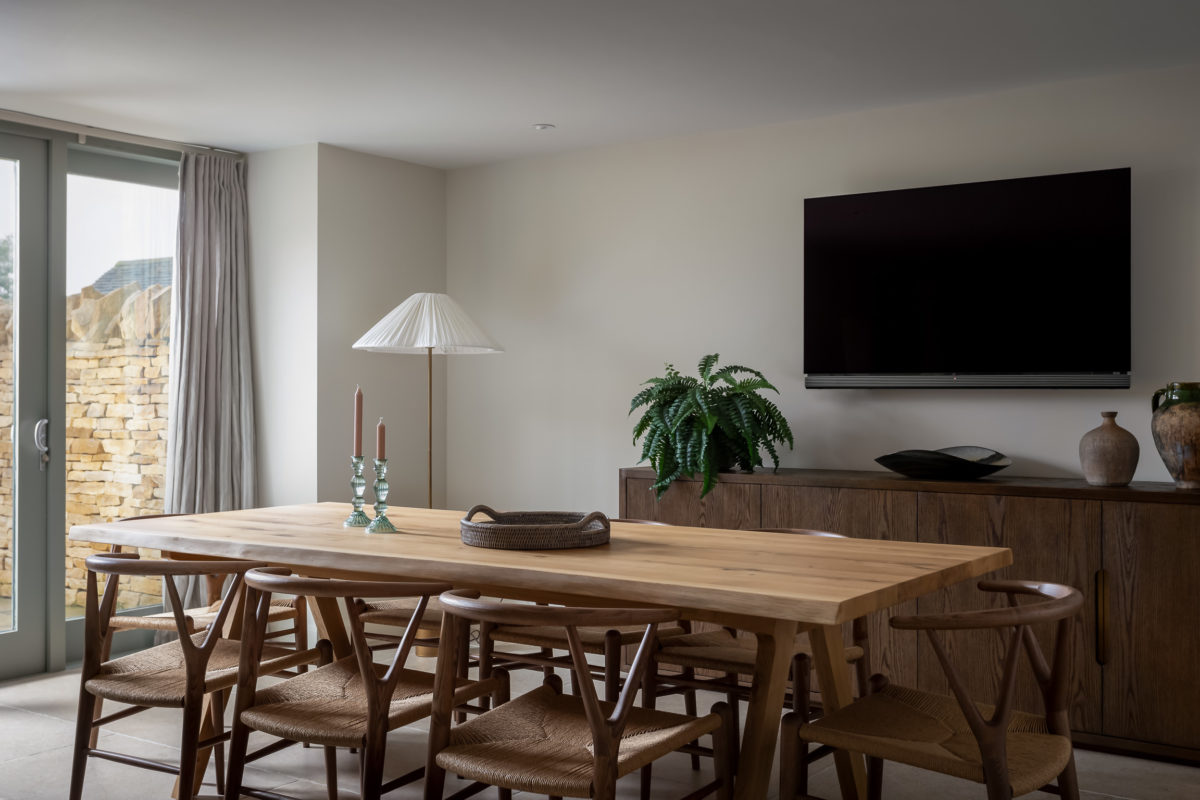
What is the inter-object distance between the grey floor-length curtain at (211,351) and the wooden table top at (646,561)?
1.68 m

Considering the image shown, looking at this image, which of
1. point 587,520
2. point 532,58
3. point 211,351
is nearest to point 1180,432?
point 587,520

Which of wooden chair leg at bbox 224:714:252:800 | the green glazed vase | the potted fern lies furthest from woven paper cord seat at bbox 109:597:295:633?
the green glazed vase

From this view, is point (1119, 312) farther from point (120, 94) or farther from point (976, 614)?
point (120, 94)

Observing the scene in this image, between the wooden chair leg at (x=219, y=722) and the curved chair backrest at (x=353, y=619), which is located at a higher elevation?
the curved chair backrest at (x=353, y=619)

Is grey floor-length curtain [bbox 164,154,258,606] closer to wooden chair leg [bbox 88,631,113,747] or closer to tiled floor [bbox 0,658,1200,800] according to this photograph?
tiled floor [bbox 0,658,1200,800]

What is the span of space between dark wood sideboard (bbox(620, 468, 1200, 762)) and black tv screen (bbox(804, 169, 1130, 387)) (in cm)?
50

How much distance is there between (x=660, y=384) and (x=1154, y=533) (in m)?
1.89

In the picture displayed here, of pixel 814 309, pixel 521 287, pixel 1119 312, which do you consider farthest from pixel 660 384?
pixel 1119 312

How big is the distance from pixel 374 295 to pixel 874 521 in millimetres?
2659

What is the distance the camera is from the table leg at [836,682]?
2.74m

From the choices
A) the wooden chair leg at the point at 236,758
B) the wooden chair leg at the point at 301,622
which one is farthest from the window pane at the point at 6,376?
the wooden chair leg at the point at 236,758

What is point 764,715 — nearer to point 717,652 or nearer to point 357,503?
point 717,652

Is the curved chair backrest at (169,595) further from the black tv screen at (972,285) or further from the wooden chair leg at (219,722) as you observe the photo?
the black tv screen at (972,285)

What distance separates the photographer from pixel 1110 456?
3.84 meters
